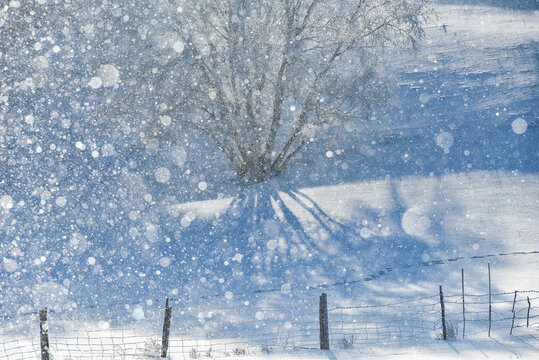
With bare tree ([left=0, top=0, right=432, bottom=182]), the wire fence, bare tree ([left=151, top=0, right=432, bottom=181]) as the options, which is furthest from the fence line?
bare tree ([left=151, top=0, right=432, bottom=181])

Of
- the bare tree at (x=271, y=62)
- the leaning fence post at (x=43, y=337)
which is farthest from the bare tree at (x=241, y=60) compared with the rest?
the leaning fence post at (x=43, y=337)

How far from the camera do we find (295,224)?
15.8 meters

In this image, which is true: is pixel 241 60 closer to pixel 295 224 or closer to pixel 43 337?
pixel 295 224

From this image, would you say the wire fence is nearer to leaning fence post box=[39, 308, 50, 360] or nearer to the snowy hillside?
the snowy hillside

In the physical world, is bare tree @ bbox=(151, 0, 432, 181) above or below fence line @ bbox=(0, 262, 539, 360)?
above

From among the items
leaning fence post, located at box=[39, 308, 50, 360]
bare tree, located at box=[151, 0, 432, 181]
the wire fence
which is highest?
bare tree, located at box=[151, 0, 432, 181]

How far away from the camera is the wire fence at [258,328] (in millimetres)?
9406

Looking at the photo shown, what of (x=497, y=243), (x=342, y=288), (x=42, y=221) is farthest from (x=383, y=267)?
(x=42, y=221)

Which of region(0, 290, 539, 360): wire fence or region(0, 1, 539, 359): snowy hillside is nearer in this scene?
region(0, 290, 539, 360): wire fence

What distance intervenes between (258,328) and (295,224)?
5.37 m

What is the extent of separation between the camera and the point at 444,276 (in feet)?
40.3

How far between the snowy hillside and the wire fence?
0.08m

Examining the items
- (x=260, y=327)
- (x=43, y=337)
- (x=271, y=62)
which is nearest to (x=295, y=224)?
(x=260, y=327)

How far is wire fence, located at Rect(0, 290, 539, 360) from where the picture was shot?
30.9 ft
